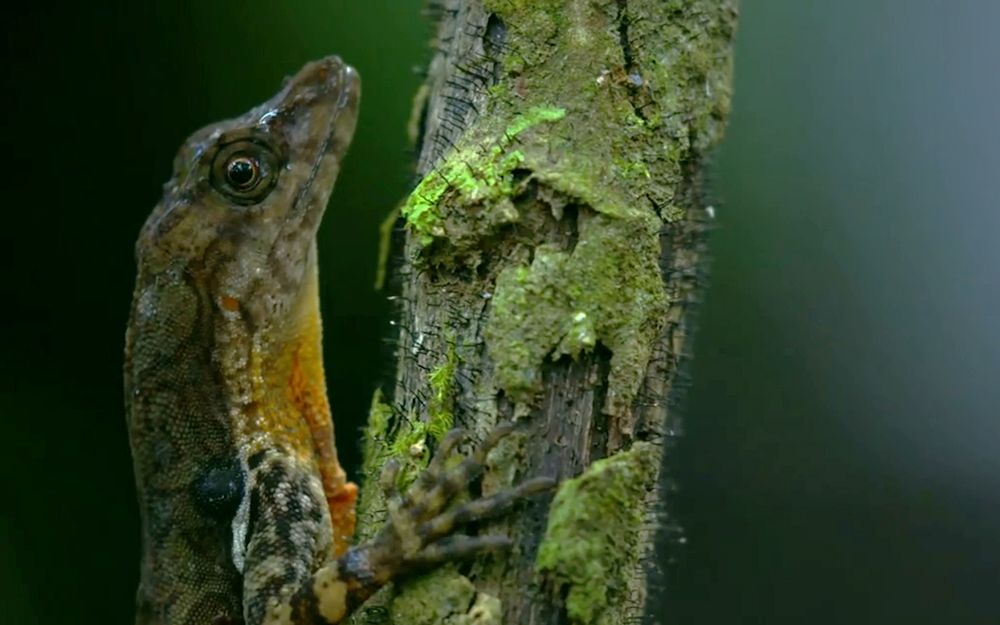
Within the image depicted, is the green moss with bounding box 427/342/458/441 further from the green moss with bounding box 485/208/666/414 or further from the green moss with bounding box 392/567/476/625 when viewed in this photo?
the green moss with bounding box 392/567/476/625

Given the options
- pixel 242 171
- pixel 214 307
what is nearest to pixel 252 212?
pixel 242 171

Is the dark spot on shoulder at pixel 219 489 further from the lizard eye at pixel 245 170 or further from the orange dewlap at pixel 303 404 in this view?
the lizard eye at pixel 245 170

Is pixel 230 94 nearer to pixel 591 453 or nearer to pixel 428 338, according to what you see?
pixel 428 338

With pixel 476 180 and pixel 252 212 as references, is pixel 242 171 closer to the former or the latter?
pixel 252 212

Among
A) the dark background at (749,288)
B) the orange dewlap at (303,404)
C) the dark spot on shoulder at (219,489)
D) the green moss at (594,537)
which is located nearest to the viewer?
the green moss at (594,537)

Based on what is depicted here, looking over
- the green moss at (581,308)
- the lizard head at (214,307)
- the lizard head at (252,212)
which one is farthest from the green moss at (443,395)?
the lizard head at (252,212)

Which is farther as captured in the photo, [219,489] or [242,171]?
[242,171]

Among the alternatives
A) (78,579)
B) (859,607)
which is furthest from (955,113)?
(78,579)
